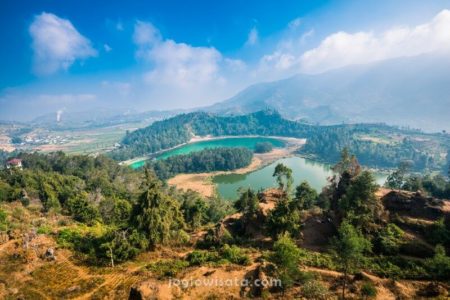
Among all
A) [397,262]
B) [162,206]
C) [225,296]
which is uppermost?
[162,206]

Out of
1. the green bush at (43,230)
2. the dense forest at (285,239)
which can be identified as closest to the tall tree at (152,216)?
the dense forest at (285,239)

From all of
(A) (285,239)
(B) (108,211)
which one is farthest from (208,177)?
(A) (285,239)

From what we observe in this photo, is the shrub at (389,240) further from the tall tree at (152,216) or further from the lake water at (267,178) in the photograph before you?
the lake water at (267,178)

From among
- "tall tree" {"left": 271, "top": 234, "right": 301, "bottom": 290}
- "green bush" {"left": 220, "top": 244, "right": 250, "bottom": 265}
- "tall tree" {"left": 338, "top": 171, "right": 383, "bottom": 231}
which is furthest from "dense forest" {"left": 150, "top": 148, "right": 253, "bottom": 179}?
"tall tree" {"left": 271, "top": 234, "right": 301, "bottom": 290}

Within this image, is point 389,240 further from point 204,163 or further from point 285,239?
point 204,163

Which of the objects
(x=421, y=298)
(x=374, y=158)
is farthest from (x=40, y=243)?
(x=374, y=158)

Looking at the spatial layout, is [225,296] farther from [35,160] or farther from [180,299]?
[35,160]
